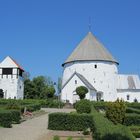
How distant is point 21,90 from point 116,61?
1888cm

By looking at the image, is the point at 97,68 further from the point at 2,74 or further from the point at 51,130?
the point at 51,130

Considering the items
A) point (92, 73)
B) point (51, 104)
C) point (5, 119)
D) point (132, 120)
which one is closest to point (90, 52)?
point (92, 73)

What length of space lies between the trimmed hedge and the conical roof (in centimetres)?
4052

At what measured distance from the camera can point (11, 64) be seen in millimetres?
63250

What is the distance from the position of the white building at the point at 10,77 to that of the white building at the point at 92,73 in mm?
8517

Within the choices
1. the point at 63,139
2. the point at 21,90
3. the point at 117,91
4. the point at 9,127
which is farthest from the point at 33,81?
the point at 63,139

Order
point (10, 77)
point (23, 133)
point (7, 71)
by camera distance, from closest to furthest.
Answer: point (23, 133), point (10, 77), point (7, 71)

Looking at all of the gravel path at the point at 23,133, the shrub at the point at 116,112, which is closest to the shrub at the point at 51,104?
the gravel path at the point at 23,133

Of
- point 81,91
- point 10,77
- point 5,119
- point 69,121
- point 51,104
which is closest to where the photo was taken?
point 5,119

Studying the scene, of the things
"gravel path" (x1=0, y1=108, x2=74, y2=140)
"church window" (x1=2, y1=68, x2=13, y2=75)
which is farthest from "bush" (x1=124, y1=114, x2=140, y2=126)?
"church window" (x1=2, y1=68, x2=13, y2=75)

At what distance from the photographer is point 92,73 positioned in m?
63.5

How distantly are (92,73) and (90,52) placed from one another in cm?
422

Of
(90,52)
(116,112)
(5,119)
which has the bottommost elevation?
A: (5,119)

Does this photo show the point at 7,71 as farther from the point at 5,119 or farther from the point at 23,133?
the point at 23,133
